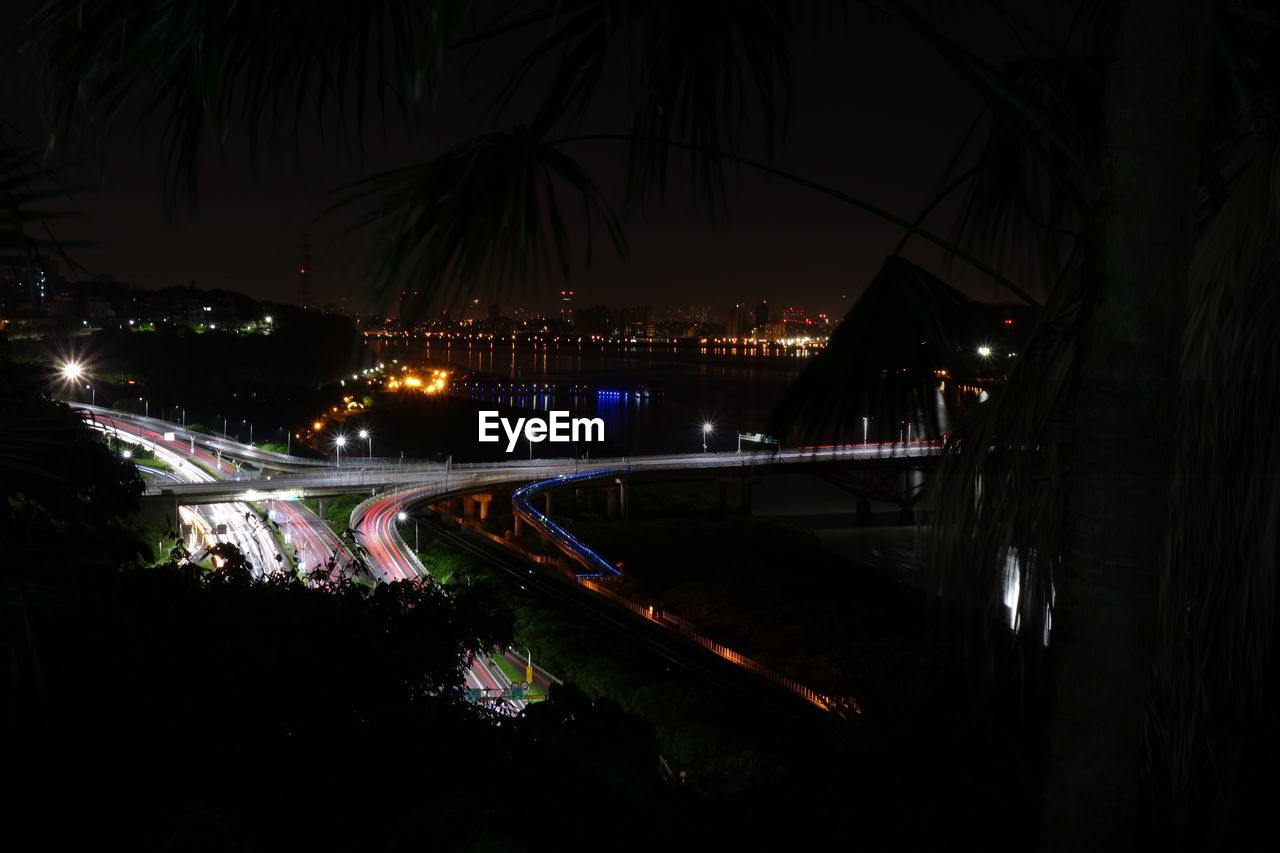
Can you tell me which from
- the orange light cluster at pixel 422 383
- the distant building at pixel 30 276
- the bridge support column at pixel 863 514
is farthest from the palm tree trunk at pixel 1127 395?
the orange light cluster at pixel 422 383

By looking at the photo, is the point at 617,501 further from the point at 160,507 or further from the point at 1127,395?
the point at 1127,395

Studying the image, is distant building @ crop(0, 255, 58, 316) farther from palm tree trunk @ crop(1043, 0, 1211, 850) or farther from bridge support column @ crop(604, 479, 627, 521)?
bridge support column @ crop(604, 479, 627, 521)

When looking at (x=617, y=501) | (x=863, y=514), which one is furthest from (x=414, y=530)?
(x=863, y=514)

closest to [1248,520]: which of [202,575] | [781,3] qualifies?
[781,3]

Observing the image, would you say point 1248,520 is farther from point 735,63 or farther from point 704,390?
point 704,390

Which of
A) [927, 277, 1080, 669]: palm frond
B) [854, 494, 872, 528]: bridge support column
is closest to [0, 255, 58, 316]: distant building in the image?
[927, 277, 1080, 669]: palm frond

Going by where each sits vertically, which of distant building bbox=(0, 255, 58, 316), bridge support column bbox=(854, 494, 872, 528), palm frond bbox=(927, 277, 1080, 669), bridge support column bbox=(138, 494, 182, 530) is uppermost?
distant building bbox=(0, 255, 58, 316)

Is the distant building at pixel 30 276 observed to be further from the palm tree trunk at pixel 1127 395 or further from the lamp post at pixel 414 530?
the lamp post at pixel 414 530

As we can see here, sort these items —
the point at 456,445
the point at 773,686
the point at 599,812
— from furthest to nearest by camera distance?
the point at 456,445 < the point at 773,686 < the point at 599,812
